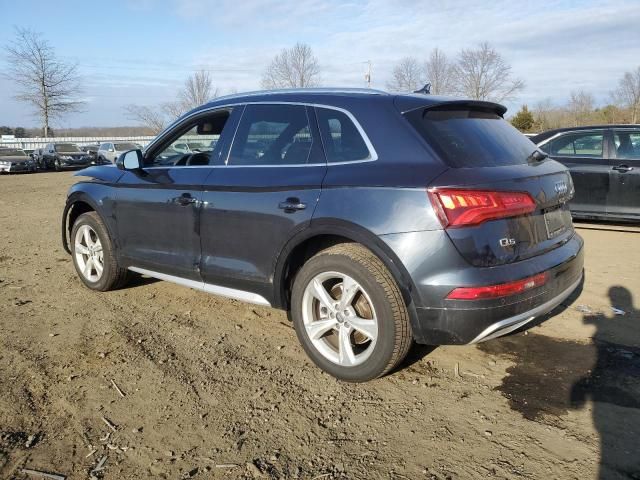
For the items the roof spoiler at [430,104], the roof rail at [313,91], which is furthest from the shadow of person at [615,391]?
the roof rail at [313,91]

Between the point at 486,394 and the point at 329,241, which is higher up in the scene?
the point at 329,241

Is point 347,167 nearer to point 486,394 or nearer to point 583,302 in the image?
point 486,394

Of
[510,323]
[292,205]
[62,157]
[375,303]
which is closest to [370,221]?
[375,303]

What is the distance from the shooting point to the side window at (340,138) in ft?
10.4

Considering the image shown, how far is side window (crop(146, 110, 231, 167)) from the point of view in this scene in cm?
409

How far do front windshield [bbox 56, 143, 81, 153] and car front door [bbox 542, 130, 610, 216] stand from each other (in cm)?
3139

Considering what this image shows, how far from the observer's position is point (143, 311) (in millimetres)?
4520

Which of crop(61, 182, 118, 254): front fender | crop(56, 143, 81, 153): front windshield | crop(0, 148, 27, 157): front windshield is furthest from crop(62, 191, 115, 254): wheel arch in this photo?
crop(56, 143, 81, 153): front windshield

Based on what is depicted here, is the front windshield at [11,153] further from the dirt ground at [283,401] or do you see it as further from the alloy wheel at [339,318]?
the alloy wheel at [339,318]

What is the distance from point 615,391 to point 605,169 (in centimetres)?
526

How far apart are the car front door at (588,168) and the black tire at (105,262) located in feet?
19.6

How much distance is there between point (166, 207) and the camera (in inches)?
162

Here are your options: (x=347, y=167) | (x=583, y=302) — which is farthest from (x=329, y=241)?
(x=583, y=302)

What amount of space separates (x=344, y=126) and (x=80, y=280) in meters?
3.53
